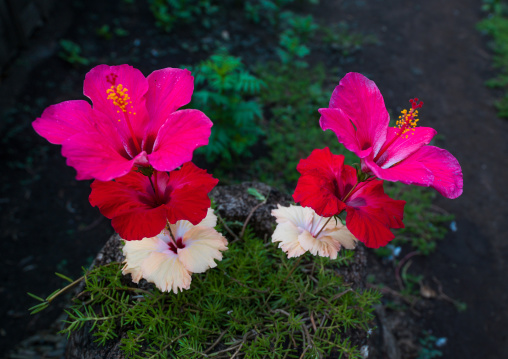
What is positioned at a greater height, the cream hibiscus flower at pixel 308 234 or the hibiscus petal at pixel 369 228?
the hibiscus petal at pixel 369 228

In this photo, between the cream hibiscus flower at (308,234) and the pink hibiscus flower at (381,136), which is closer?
the pink hibiscus flower at (381,136)

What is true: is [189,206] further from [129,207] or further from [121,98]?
[121,98]

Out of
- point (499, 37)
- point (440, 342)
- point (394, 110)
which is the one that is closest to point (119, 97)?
point (440, 342)

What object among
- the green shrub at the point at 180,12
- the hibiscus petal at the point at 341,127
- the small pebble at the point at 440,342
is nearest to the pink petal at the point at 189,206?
the hibiscus petal at the point at 341,127

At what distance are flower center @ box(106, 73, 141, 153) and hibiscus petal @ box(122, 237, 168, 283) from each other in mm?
362

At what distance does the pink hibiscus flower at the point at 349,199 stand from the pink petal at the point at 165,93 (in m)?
0.41

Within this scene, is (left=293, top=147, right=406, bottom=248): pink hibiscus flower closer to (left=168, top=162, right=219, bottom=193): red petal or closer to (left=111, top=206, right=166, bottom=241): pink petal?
(left=168, top=162, right=219, bottom=193): red petal

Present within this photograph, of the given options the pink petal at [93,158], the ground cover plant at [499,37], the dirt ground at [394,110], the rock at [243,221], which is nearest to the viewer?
the pink petal at [93,158]

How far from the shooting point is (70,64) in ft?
13.8

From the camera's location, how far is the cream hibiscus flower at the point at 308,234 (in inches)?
49.3

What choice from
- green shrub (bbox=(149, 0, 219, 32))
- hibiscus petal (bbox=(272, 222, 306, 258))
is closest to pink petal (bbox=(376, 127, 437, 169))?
hibiscus petal (bbox=(272, 222, 306, 258))

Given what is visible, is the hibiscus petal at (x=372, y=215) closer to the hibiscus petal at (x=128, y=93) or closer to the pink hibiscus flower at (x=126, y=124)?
the pink hibiscus flower at (x=126, y=124)

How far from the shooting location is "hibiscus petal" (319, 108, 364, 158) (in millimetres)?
1037

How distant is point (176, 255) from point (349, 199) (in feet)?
1.90
